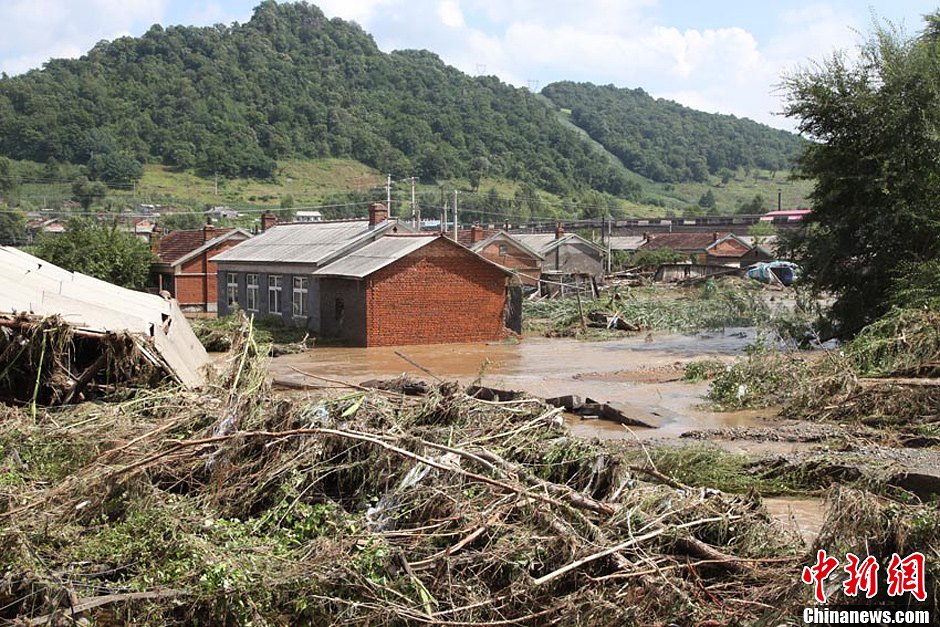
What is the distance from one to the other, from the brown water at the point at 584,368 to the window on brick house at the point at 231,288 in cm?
1108

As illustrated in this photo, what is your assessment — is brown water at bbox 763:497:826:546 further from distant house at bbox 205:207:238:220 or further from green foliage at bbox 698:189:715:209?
green foliage at bbox 698:189:715:209

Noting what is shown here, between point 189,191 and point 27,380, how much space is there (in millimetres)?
104365

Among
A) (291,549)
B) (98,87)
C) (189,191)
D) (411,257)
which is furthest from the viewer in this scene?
(98,87)

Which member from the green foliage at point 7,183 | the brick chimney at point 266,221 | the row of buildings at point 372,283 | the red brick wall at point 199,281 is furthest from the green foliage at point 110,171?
the row of buildings at point 372,283

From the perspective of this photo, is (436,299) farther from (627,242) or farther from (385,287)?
(627,242)

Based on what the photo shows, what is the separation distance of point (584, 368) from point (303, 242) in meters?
15.9

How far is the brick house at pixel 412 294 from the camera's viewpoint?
Answer: 3114 centimetres

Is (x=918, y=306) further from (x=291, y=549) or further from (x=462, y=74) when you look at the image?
(x=462, y=74)

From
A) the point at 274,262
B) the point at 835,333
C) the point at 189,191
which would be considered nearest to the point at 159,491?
the point at 835,333

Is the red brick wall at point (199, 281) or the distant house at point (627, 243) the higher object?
the distant house at point (627, 243)

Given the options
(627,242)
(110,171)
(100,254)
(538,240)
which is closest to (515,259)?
(538,240)

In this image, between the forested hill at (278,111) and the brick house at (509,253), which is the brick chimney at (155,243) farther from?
the forested hill at (278,111)

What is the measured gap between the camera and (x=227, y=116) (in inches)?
5217

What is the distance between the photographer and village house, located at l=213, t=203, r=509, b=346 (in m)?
31.2
